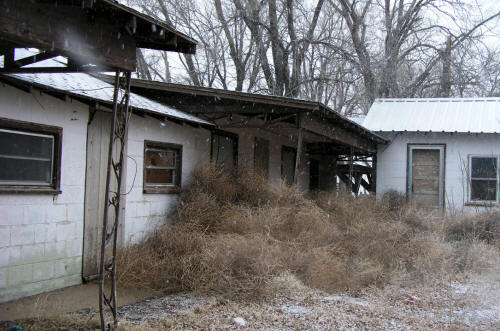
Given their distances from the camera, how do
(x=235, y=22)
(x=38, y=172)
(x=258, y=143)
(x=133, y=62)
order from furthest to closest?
(x=235, y=22) → (x=258, y=143) → (x=38, y=172) → (x=133, y=62)

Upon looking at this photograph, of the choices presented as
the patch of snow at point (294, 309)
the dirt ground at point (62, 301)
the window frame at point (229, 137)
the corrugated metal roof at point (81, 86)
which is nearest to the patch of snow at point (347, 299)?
the patch of snow at point (294, 309)

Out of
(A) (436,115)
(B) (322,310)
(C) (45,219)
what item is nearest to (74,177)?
(C) (45,219)

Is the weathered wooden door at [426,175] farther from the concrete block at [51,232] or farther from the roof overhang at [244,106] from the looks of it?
the concrete block at [51,232]

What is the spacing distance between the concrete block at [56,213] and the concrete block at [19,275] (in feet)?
2.25

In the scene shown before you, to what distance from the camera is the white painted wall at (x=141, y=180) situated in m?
8.23

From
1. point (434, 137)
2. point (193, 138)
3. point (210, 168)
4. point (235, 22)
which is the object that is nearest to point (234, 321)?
point (210, 168)

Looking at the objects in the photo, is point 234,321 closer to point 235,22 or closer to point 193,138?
point 193,138

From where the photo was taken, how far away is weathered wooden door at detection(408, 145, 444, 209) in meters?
14.7

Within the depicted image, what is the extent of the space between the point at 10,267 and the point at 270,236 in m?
3.90

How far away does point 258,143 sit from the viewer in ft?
44.0

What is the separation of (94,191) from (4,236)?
64.8 inches

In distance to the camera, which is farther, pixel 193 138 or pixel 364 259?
pixel 193 138

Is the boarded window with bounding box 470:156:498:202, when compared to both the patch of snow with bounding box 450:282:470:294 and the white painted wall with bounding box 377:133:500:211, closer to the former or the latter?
the white painted wall with bounding box 377:133:500:211

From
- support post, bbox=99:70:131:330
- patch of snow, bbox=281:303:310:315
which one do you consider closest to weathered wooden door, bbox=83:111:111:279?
support post, bbox=99:70:131:330
